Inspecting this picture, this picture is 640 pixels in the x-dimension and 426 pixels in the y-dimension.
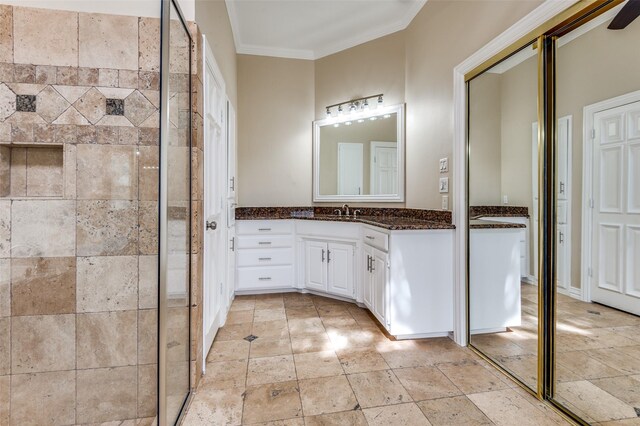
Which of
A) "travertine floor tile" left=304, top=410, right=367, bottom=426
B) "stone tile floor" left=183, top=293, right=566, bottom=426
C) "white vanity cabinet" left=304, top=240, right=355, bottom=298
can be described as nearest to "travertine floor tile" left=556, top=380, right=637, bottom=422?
"stone tile floor" left=183, top=293, right=566, bottom=426

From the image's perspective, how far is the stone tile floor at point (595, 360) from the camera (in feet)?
4.22

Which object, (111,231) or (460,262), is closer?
(111,231)

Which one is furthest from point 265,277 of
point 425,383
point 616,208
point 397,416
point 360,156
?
point 616,208

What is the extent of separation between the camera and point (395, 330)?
2293 mm

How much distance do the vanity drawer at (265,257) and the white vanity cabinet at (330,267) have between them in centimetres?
21

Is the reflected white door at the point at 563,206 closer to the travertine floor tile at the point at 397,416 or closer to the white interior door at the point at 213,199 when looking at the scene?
the travertine floor tile at the point at 397,416

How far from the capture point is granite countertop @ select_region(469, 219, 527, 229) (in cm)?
192

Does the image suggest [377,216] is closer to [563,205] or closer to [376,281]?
[376,281]

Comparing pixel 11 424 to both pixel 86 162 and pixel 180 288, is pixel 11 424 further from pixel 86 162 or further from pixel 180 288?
pixel 86 162

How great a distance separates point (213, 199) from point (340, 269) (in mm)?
1513

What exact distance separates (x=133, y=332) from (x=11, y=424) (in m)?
0.69

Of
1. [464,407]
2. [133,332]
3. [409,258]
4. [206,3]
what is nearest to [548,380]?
[464,407]

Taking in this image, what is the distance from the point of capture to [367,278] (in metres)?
2.79

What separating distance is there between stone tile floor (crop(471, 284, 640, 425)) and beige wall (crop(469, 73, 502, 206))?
676 mm
